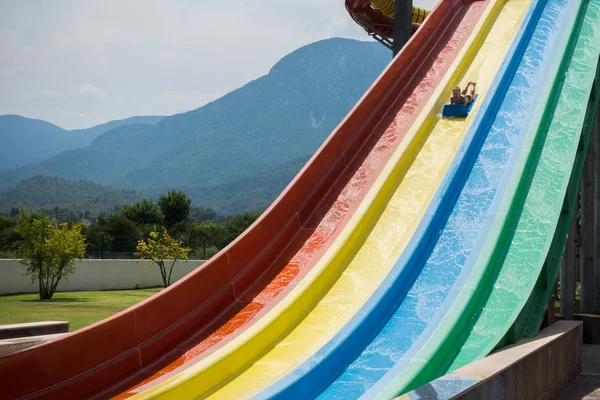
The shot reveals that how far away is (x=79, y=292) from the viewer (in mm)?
22719

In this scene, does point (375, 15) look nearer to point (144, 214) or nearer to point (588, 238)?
point (588, 238)

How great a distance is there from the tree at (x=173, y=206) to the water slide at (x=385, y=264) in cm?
4994

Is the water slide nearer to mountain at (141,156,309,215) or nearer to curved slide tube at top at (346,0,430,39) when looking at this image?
curved slide tube at top at (346,0,430,39)

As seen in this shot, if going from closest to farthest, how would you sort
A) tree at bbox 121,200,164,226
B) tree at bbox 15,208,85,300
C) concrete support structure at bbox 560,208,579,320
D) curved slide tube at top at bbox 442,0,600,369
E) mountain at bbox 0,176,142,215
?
curved slide tube at top at bbox 442,0,600,369 < concrete support structure at bbox 560,208,579,320 < tree at bbox 15,208,85,300 < tree at bbox 121,200,164,226 < mountain at bbox 0,176,142,215

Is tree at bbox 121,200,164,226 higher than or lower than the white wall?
higher

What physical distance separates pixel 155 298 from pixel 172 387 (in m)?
1.32

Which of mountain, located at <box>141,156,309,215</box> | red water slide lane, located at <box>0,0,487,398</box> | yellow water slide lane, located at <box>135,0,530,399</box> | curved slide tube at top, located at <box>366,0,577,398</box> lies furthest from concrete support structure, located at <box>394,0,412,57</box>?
mountain, located at <box>141,156,309,215</box>

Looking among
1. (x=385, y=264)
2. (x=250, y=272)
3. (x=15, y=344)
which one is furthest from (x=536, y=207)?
(x=15, y=344)

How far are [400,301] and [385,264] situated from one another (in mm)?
683

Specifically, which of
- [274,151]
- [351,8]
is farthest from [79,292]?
[274,151]

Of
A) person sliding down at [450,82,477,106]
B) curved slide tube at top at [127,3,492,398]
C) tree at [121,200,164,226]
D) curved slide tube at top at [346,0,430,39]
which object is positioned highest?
curved slide tube at top at [346,0,430,39]

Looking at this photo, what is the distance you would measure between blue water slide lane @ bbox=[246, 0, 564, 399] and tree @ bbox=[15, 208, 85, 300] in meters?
13.6

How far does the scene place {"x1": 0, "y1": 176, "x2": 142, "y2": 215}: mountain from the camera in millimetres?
113438

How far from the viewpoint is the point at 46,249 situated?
65.3 ft
